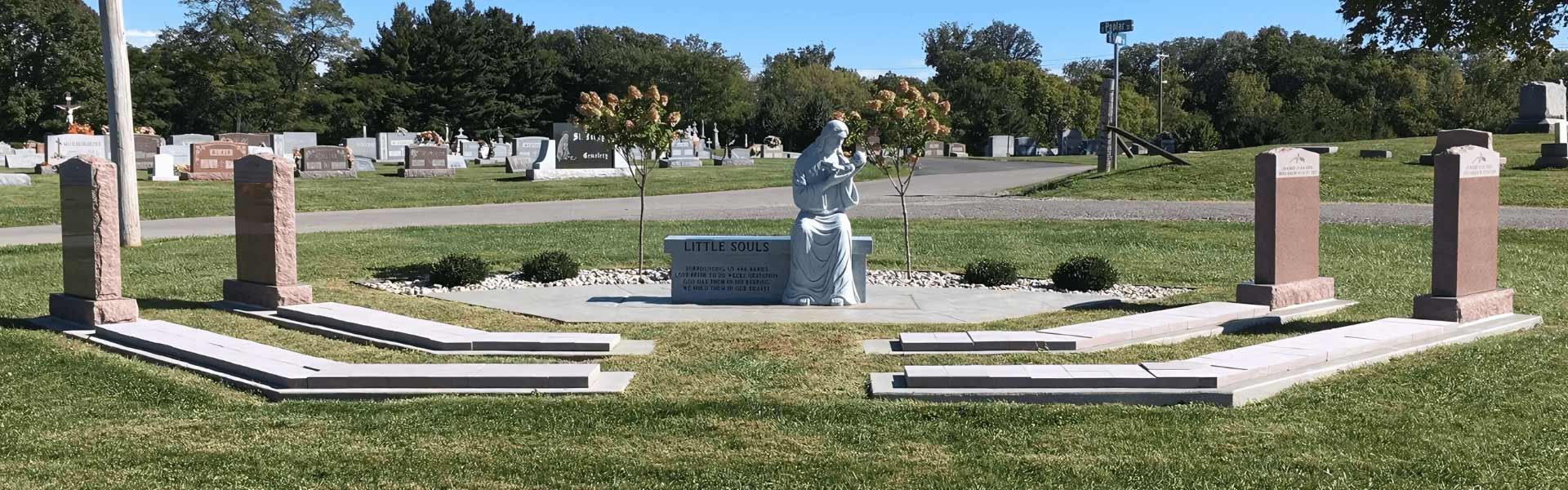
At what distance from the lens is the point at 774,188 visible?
36.5 m

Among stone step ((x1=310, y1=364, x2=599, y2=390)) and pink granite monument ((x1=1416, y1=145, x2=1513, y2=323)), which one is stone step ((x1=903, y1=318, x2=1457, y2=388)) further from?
stone step ((x1=310, y1=364, x2=599, y2=390))

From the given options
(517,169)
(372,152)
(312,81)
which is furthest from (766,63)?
(517,169)

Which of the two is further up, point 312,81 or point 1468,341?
point 312,81

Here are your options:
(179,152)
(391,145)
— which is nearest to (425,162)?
(179,152)

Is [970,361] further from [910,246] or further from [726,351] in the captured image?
[910,246]

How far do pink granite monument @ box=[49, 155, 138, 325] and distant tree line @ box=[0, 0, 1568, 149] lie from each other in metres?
53.9

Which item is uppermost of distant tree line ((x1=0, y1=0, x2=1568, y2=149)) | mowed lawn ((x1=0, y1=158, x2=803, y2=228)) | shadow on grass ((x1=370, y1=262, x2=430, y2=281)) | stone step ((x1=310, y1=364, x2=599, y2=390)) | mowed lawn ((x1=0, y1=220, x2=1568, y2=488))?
distant tree line ((x1=0, y1=0, x2=1568, y2=149))

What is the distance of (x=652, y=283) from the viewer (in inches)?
619

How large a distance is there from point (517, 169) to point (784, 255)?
102ft

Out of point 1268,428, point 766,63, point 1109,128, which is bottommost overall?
point 1268,428

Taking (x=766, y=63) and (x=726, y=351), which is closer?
(x=726, y=351)

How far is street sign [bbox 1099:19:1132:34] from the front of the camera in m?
51.7

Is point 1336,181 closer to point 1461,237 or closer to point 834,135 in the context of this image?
point 1461,237

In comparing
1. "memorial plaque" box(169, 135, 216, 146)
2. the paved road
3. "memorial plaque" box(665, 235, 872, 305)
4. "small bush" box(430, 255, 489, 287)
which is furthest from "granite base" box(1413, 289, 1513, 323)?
"memorial plaque" box(169, 135, 216, 146)
